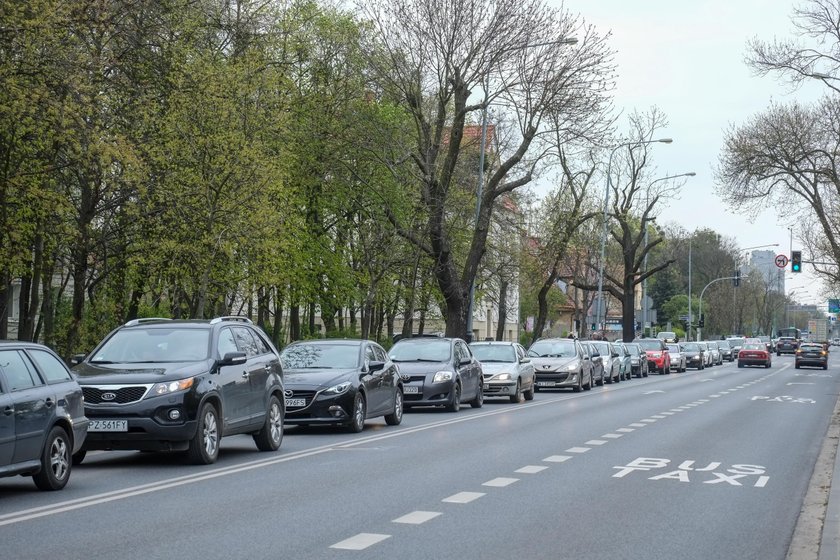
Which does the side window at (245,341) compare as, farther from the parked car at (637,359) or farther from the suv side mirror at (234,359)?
the parked car at (637,359)

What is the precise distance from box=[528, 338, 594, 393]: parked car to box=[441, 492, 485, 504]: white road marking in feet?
85.7

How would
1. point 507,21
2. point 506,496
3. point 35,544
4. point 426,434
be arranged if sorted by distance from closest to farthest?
point 35,544 < point 506,496 < point 426,434 < point 507,21

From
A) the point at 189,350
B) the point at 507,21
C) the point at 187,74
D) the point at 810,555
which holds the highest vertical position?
the point at 507,21

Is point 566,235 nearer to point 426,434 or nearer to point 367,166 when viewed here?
point 367,166

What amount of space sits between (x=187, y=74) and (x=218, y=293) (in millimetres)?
5908

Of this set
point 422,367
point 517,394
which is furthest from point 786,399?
point 422,367

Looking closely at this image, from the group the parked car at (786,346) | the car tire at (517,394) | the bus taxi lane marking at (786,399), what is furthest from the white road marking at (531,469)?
the parked car at (786,346)

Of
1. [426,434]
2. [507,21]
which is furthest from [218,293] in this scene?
[426,434]

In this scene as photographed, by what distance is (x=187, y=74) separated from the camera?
30.3m

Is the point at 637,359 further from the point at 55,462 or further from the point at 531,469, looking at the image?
the point at 55,462

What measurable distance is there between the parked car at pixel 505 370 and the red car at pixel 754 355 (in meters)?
41.0

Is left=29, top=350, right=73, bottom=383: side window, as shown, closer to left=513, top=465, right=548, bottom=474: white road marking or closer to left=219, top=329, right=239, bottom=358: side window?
left=219, top=329, right=239, bottom=358: side window

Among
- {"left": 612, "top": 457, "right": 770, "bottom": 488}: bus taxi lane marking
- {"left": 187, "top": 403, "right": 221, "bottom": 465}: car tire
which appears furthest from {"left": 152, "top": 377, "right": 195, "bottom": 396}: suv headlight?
{"left": 612, "top": 457, "right": 770, "bottom": 488}: bus taxi lane marking

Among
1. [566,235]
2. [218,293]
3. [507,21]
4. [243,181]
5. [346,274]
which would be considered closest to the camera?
[243,181]
